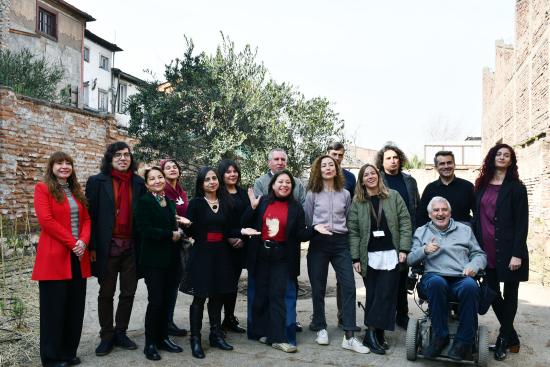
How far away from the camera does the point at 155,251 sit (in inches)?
170

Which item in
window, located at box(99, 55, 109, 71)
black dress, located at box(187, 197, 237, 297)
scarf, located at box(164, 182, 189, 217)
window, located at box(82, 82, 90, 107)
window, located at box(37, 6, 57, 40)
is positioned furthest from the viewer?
window, located at box(99, 55, 109, 71)

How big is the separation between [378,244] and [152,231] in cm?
213

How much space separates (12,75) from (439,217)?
15066 millimetres

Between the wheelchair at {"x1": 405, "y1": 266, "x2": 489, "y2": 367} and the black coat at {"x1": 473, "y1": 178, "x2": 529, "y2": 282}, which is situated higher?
the black coat at {"x1": 473, "y1": 178, "x2": 529, "y2": 282}

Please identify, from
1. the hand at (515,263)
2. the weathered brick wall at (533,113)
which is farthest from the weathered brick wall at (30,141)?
the weathered brick wall at (533,113)

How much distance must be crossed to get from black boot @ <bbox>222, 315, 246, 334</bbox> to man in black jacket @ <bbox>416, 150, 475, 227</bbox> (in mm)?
2225

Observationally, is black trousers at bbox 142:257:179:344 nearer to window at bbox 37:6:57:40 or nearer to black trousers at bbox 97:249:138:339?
black trousers at bbox 97:249:138:339

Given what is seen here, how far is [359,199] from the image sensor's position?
4.86m

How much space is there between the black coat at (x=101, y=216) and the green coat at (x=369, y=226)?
210 centimetres

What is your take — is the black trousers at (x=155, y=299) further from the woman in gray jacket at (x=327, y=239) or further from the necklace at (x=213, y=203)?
the woman in gray jacket at (x=327, y=239)

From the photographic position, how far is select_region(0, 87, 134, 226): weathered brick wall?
10.4 m

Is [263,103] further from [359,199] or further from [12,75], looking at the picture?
[12,75]

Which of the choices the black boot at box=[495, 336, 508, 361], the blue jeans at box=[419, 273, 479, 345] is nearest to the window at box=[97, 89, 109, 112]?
the blue jeans at box=[419, 273, 479, 345]

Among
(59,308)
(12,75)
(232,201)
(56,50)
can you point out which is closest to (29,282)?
(59,308)
